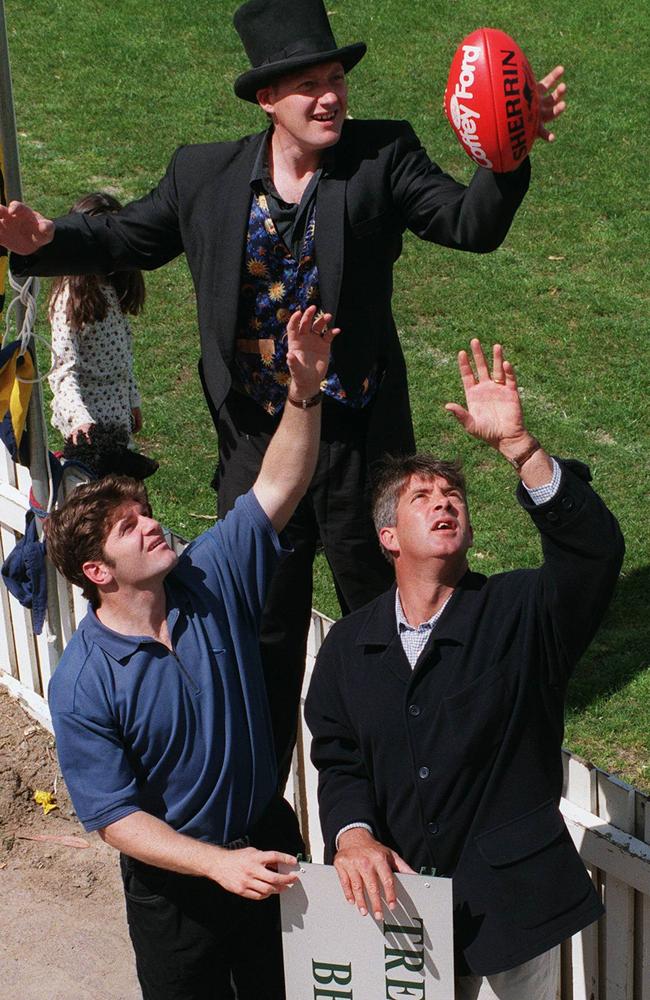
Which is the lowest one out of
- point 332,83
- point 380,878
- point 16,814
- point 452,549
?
point 16,814

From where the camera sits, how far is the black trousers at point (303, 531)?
16.1ft

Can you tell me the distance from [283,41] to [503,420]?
5.25 ft

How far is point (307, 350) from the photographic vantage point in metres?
4.16

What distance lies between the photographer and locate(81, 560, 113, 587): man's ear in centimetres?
396

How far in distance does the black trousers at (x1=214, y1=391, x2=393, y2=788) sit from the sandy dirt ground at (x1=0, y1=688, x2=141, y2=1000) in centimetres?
83

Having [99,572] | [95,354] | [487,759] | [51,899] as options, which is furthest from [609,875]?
[95,354]

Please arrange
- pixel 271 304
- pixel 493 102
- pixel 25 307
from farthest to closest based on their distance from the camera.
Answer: pixel 25 307 < pixel 271 304 < pixel 493 102

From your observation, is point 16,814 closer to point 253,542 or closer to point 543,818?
point 253,542

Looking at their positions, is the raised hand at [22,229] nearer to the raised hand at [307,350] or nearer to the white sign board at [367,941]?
the raised hand at [307,350]

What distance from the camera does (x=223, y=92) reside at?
40.2 feet

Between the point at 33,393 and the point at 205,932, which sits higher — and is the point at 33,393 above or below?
above

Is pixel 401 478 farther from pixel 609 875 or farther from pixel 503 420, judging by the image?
pixel 609 875

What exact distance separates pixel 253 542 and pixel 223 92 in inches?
343

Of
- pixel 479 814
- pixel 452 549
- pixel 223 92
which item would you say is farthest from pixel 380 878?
pixel 223 92
